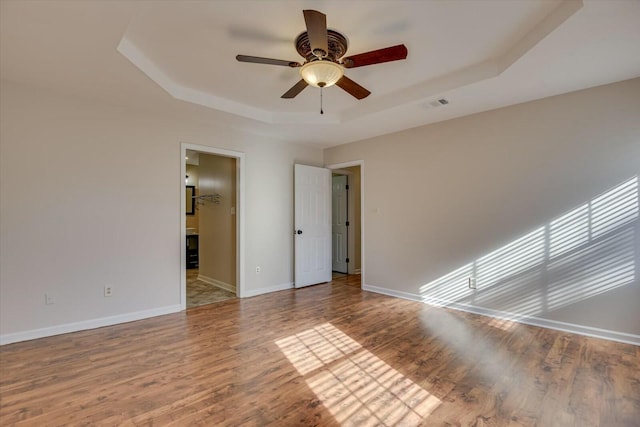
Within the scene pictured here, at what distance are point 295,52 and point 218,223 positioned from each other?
138 inches

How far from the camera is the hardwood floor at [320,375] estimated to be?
1.88 m

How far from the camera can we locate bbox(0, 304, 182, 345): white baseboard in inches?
116

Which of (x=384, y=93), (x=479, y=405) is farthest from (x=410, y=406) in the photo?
(x=384, y=93)

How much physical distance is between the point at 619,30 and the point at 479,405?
2.77m

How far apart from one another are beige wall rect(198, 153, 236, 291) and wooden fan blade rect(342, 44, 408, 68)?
10.5 feet

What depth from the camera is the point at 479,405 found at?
1.97 metres

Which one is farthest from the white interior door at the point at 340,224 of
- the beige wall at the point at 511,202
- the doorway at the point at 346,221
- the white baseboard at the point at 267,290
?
the white baseboard at the point at 267,290

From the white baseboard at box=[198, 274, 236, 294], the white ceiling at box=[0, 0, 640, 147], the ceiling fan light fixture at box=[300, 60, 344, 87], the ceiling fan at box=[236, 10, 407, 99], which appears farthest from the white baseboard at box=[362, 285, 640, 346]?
the ceiling fan light fixture at box=[300, 60, 344, 87]

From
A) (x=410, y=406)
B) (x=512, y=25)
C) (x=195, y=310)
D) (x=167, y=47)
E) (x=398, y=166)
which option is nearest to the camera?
(x=410, y=406)

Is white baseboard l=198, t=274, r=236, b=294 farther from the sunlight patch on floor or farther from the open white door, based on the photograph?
the sunlight patch on floor

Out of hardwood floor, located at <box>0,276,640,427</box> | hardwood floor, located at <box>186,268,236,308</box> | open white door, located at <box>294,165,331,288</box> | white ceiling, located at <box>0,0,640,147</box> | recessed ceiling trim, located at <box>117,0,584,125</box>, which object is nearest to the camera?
hardwood floor, located at <box>0,276,640,427</box>

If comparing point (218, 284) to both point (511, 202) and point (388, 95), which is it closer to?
point (388, 95)

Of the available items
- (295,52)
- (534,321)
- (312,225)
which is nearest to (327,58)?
(295,52)

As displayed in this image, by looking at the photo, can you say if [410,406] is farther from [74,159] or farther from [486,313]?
[74,159]
